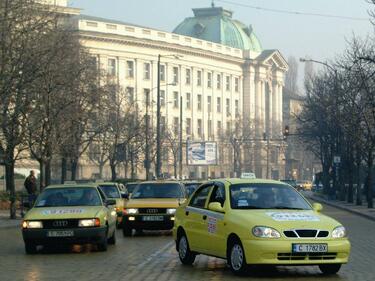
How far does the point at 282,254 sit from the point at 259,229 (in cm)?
52

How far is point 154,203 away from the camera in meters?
26.4

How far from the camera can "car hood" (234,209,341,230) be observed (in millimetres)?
14789

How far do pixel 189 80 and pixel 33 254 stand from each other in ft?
368

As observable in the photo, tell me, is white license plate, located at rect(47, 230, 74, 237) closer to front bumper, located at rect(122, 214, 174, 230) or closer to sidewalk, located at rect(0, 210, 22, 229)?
front bumper, located at rect(122, 214, 174, 230)

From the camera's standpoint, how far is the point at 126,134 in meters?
70.2

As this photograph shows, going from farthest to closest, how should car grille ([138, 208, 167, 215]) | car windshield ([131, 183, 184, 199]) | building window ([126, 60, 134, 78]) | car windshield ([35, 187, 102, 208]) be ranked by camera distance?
building window ([126, 60, 134, 78]) → car windshield ([131, 183, 184, 199]) → car grille ([138, 208, 167, 215]) → car windshield ([35, 187, 102, 208])

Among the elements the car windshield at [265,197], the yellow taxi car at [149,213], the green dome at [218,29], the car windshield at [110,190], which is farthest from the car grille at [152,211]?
the green dome at [218,29]

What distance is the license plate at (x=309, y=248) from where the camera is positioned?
47.7ft

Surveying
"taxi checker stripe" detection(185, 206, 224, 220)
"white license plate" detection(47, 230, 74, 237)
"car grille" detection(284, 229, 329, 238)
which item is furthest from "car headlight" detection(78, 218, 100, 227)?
"car grille" detection(284, 229, 329, 238)

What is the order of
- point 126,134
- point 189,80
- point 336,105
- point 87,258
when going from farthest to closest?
point 189,80 → point 126,134 → point 336,105 → point 87,258

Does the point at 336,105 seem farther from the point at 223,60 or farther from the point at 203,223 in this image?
the point at 223,60

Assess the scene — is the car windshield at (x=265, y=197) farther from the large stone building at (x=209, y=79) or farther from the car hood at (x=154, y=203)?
the large stone building at (x=209, y=79)

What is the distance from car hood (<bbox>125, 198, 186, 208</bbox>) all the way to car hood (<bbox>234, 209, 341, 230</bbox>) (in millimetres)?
10700

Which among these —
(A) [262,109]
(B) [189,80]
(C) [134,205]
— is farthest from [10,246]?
(A) [262,109]
